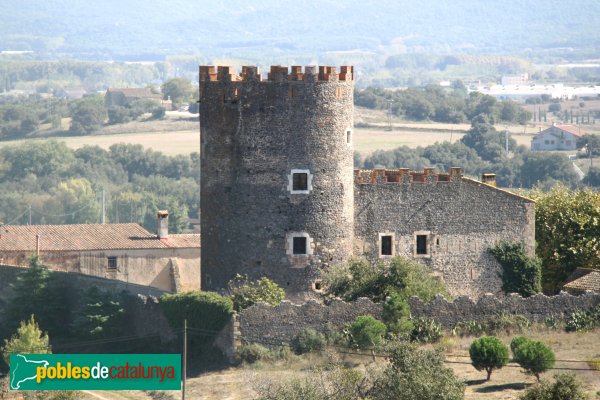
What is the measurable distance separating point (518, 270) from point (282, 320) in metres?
9.15

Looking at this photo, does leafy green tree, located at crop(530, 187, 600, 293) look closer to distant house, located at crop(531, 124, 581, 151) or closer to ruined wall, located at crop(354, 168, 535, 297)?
ruined wall, located at crop(354, 168, 535, 297)

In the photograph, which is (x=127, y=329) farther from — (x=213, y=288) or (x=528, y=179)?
(x=528, y=179)

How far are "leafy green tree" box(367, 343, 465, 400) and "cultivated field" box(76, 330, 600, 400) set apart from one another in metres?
2.58

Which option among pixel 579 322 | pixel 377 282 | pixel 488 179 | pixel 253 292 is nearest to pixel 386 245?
pixel 377 282

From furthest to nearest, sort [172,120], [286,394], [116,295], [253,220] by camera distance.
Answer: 1. [172,120]
2. [116,295]
3. [253,220]
4. [286,394]

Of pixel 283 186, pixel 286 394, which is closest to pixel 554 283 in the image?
pixel 283 186

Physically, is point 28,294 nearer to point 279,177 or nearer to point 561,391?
point 279,177

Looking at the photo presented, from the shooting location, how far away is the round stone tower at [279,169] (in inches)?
2087

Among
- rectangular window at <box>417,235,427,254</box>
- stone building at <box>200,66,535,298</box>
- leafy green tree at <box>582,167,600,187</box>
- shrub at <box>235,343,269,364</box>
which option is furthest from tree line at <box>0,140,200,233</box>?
shrub at <box>235,343,269,364</box>

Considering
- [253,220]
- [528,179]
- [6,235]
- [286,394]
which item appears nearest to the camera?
[286,394]

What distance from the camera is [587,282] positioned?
54.8m

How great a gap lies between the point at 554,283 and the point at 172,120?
119 metres

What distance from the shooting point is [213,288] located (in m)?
54.3

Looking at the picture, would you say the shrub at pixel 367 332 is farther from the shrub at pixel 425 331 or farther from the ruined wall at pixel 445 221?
the ruined wall at pixel 445 221
